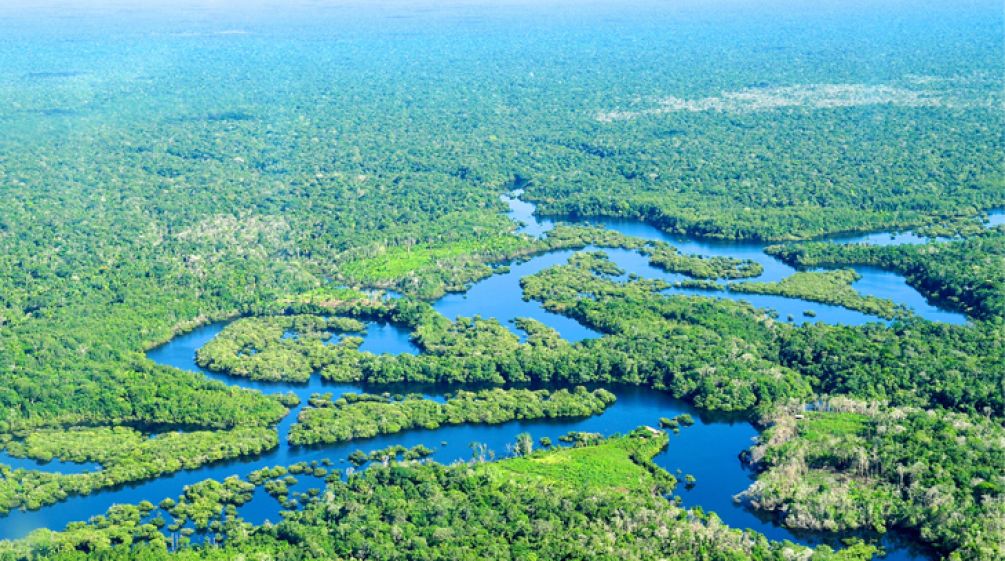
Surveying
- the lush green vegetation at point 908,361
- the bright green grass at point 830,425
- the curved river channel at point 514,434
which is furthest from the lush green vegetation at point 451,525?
the lush green vegetation at point 908,361

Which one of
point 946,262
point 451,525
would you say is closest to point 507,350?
point 451,525

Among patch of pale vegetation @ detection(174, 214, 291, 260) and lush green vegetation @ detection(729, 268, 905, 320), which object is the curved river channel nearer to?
lush green vegetation @ detection(729, 268, 905, 320)

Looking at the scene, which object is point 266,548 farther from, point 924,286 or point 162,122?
point 162,122

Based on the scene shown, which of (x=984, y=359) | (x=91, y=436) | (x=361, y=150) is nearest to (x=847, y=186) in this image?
(x=984, y=359)

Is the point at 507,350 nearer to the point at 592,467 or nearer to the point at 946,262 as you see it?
the point at 592,467

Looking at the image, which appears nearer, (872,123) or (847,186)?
(847,186)
